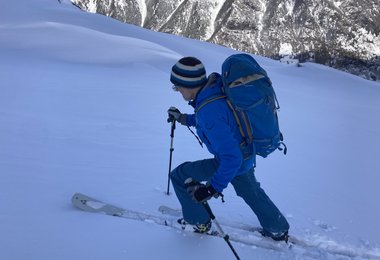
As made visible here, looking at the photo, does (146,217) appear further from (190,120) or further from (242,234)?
(190,120)

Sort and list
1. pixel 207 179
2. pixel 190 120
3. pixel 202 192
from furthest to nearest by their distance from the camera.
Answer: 1. pixel 190 120
2. pixel 207 179
3. pixel 202 192

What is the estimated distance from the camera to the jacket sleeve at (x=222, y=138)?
365 centimetres

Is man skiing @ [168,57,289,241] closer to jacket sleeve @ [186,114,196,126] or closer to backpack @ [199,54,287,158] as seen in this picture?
backpack @ [199,54,287,158]

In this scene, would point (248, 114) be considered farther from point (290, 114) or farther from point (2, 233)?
point (290, 114)

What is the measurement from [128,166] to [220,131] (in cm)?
294

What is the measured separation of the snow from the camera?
4.28 metres

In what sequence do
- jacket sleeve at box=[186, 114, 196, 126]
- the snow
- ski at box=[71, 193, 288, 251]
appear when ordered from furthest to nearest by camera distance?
jacket sleeve at box=[186, 114, 196, 126], ski at box=[71, 193, 288, 251], the snow

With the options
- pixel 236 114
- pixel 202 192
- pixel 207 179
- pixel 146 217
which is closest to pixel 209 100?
pixel 236 114

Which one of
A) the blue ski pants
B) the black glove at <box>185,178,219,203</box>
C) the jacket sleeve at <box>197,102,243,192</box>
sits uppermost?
the jacket sleeve at <box>197,102,243,192</box>

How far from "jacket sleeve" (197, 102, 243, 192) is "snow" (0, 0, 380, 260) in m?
1.00

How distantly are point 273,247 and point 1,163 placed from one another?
3.51m

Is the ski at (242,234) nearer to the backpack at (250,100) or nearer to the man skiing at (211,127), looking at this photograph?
the man skiing at (211,127)

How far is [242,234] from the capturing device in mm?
4680

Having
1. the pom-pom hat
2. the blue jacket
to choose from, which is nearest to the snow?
the blue jacket
